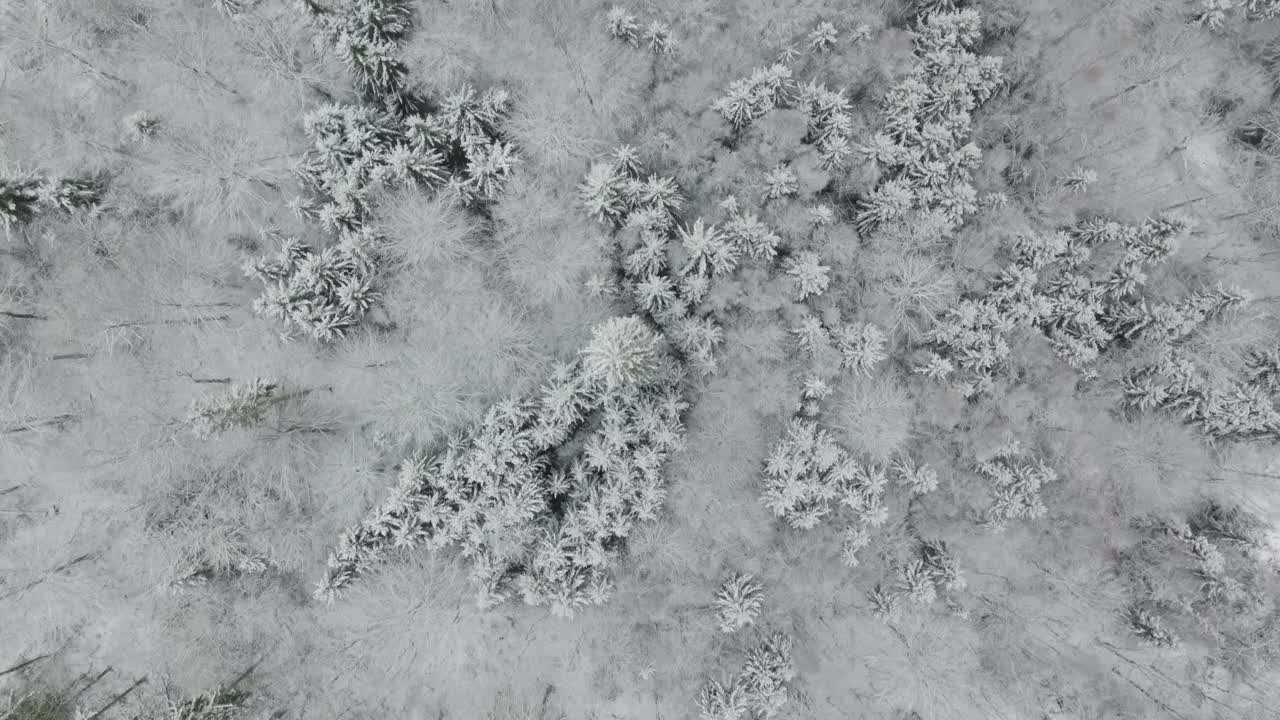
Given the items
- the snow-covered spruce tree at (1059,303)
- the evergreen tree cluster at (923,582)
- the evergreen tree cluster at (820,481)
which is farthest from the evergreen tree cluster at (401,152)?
the evergreen tree cluster at (923,582)

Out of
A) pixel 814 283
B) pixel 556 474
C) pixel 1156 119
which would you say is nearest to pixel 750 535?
pixel 556 474

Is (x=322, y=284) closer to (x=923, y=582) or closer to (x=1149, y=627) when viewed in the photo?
(x=923, y=582)

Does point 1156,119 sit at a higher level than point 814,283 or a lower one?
higher

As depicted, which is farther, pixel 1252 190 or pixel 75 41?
pixel 1252 190

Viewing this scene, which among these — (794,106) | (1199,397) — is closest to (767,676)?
(1199,397)

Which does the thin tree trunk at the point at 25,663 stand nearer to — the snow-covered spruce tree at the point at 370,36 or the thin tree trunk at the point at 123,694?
the thin tree trunk at the point at 123,694

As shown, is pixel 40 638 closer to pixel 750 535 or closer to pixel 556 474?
pixel 556 474
